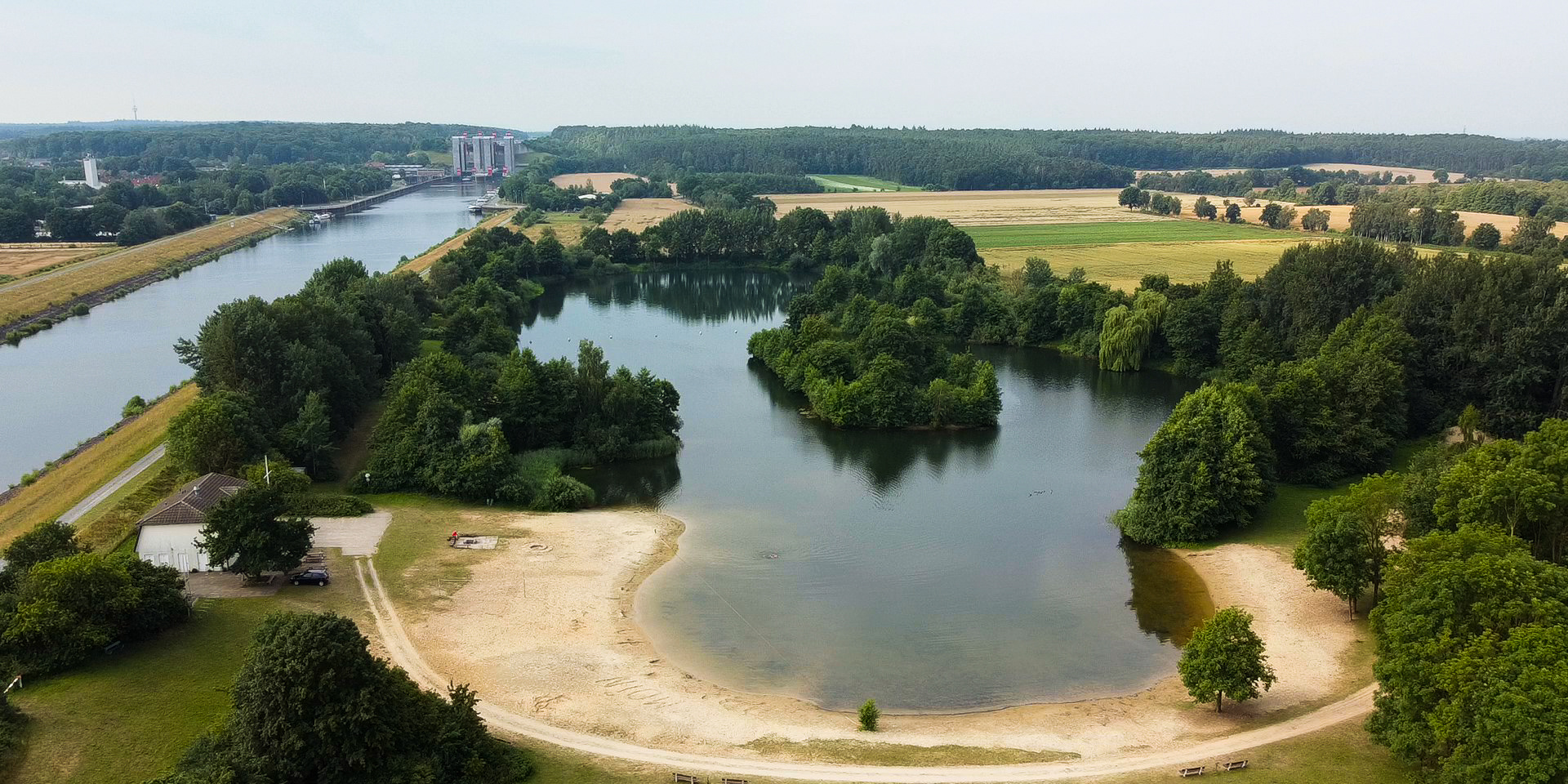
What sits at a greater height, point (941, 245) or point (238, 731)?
point (941, 245)

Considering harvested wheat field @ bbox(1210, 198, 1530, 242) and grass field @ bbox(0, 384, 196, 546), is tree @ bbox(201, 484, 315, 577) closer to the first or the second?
grass field @ bbox(0, 384, 196, 546)

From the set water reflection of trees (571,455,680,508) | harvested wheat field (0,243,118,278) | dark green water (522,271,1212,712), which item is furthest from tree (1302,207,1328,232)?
harvested wheat field (0,243,118,278)

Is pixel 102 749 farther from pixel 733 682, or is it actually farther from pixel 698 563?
pixel 698 563

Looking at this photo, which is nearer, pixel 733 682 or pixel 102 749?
pixel 102 749

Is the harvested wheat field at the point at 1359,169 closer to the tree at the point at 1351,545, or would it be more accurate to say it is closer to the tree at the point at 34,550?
the tree at the point at 1351,545

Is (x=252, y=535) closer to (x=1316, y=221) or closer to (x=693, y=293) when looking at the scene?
(x=693, y=293)

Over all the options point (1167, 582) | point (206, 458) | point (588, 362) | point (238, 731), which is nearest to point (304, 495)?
point (206, 458)
